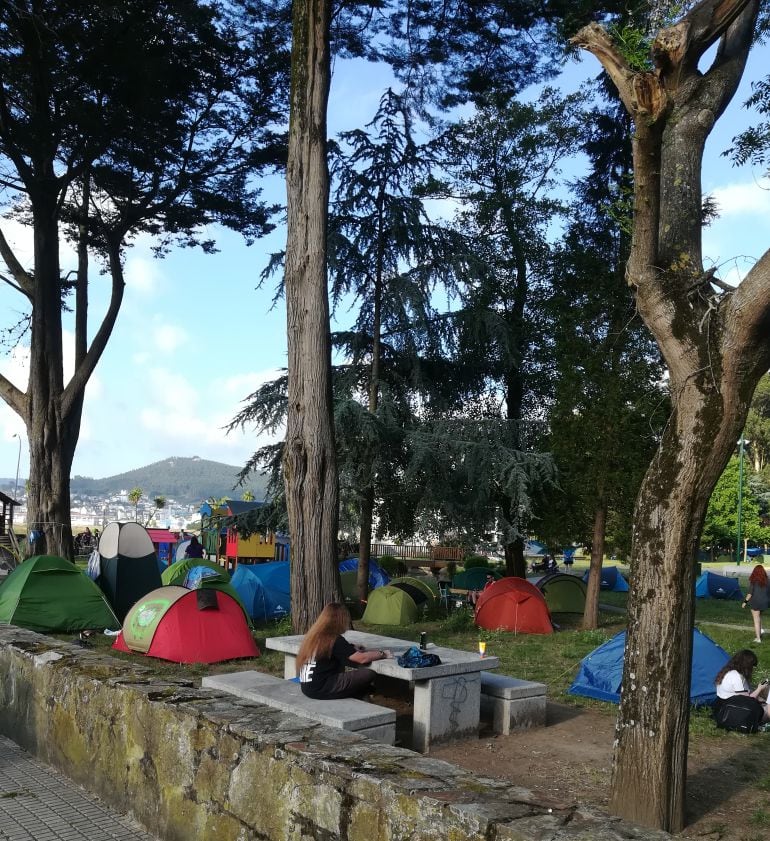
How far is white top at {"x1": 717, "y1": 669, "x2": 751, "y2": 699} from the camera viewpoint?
8.11 meters

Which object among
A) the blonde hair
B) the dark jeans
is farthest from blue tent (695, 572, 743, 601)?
the blonde hair

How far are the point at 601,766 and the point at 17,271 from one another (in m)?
17.1

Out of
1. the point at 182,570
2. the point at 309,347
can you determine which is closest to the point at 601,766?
the point at 309,347

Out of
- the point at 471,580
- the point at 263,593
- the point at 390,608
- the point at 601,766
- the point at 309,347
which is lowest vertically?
the point at 471,580

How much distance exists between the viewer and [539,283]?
2038 centimetres

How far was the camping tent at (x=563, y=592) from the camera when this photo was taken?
17703mm

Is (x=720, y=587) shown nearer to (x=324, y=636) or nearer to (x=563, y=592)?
(x=563, y=592)

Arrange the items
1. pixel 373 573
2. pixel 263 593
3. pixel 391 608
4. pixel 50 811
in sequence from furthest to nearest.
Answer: pixel 373 573, pixel 263 593, pixel 391 608, pixel 50 811

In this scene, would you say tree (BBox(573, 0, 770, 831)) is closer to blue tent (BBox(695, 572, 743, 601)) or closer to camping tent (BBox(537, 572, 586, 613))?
camping tent (BBox(537, 572, 586, 613))

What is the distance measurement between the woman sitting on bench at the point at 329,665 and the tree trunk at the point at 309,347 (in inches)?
149

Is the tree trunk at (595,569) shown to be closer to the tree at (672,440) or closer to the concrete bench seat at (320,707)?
A: the concrete bench seat at (320,707)

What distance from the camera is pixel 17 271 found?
61.9ft

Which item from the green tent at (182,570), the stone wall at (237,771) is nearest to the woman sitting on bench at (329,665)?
the stone wall at (237,771)

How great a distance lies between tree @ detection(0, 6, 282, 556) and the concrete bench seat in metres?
11.6
